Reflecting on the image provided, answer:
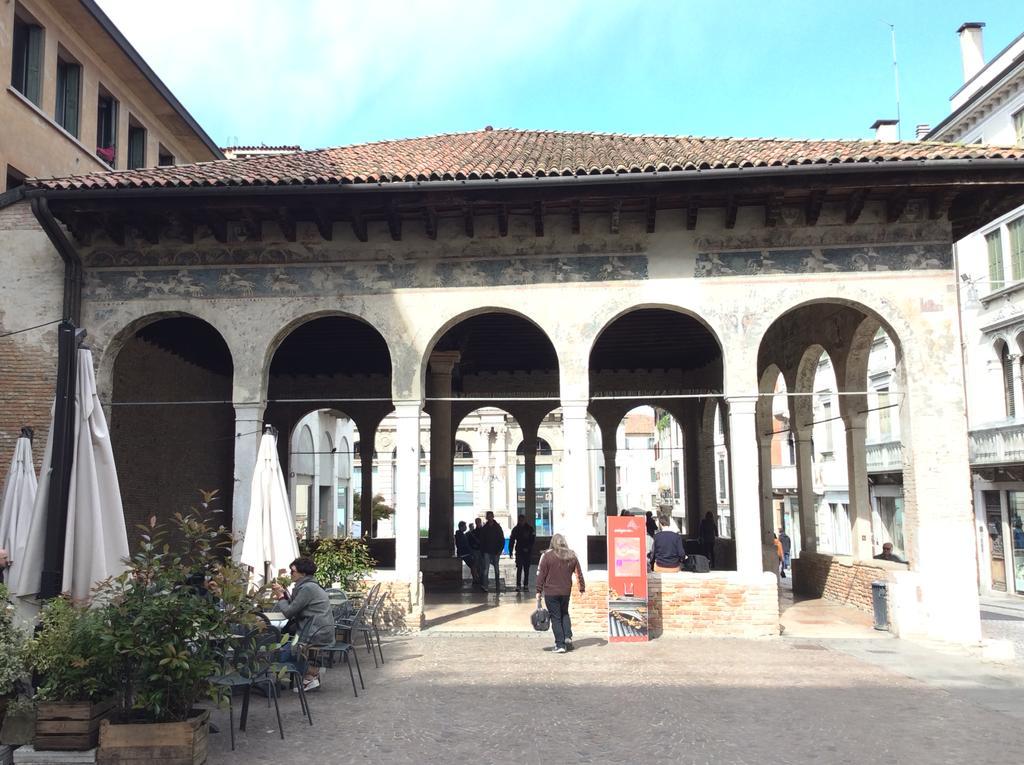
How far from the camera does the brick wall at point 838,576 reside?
12688mm

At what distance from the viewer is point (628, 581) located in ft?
35.6

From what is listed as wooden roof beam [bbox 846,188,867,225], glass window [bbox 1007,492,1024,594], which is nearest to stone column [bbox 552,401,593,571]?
wooden roof beam [bbox 846,188,867,225]

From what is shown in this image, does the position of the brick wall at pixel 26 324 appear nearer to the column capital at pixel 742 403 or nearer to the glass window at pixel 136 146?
the glass window at pixel 136 146

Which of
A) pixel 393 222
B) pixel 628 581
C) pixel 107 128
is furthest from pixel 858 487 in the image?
pixel 107 128

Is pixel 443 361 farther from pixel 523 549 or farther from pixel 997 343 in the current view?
pixel 997 343

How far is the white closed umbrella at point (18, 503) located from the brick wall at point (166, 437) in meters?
3.39

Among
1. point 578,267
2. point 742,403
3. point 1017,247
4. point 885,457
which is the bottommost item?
point 885,457

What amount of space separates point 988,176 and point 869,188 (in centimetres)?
145

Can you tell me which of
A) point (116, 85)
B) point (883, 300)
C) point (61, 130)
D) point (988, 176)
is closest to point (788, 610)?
point (883, 300)

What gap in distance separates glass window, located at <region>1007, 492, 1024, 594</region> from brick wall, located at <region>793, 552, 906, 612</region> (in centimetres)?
857

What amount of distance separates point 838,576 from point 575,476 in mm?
5431

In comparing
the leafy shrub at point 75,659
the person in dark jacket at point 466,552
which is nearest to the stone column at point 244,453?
the leafy shrub at point 75,659

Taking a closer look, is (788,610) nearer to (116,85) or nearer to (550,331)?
(550,331)

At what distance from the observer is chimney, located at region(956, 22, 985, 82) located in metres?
24.9
